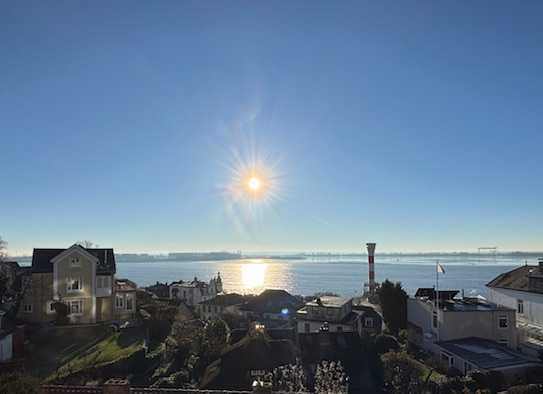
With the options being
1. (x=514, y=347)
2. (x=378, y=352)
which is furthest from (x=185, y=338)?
(x=514, y=347)

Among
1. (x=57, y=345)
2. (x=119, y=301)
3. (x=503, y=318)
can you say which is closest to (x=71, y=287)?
(x=119, y=301)

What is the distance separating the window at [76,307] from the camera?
36.9 meters

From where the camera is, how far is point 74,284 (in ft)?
123

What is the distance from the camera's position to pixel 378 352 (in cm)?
3344

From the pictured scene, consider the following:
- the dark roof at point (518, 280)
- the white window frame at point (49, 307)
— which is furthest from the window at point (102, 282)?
the dark roof at point (518, 280)

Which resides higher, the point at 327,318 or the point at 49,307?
the point at 49,307

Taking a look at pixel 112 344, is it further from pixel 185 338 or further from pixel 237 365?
pixel 237 365

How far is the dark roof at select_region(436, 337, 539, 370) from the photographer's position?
87.2 feet

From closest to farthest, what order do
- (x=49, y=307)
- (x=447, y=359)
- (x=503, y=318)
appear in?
(x=447, y=359)
(x=503, y=318)
(x=49, y=307)

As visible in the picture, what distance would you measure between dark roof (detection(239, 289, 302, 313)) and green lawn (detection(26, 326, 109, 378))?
32.2 metres

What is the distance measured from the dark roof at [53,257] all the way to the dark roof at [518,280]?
37657 mm

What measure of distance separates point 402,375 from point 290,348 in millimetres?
8813

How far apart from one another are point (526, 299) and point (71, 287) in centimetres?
4017

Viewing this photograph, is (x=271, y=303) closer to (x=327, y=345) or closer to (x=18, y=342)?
(x=327, y=345)
